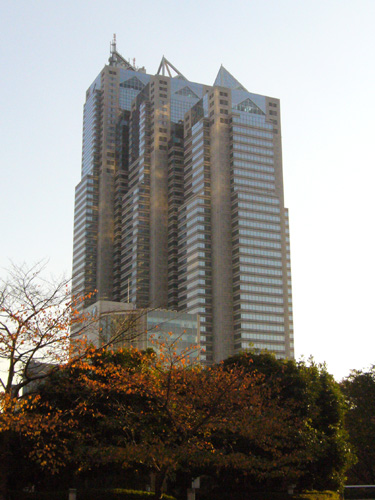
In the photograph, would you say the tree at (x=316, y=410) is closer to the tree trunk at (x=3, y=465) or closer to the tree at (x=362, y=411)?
the tree at (x=362, y=411)

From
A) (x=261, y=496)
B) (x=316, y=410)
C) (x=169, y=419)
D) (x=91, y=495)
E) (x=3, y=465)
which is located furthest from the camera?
(x=316, y=410)

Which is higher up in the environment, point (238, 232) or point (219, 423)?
point (238, 232)

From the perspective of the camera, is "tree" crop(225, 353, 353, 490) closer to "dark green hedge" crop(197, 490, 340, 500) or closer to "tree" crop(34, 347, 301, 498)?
"dark green hedge" crop(197, 490, 340, 500)

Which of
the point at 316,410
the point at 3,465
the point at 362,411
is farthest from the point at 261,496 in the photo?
the point at 362,411

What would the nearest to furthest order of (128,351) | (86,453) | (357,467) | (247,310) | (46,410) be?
(86,453) < (46,410) < (128,351) < (357,467) < (247,310)

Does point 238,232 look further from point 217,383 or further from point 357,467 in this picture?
point 217,383

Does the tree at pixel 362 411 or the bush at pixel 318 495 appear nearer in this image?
the bush at pixel 318 495

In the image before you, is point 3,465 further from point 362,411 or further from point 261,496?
point 362,411

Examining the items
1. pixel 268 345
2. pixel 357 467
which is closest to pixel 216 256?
pixel 268 345

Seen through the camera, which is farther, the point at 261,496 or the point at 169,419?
the point at 261,496

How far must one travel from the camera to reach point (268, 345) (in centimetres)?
19175

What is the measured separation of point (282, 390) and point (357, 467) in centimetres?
3315

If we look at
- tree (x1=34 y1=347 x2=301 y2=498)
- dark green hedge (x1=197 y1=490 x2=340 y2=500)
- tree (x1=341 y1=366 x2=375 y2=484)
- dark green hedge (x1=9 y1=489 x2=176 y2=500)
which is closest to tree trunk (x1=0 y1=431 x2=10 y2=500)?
tree (x1=34 y1=347 x2=301 y2=498)

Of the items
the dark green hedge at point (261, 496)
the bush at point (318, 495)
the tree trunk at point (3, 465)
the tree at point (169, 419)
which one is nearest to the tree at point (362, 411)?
the bush at point (318, 495)
